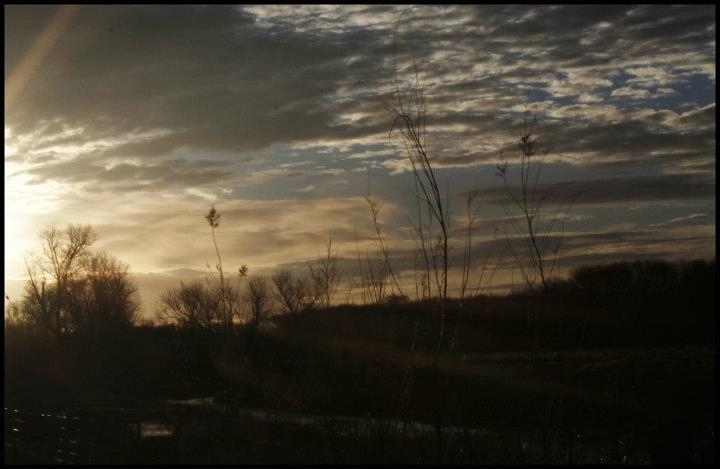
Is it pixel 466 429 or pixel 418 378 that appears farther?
pixel 418 378

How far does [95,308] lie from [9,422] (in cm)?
4065

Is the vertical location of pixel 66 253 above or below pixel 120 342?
above

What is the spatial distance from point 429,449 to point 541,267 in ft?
9.40

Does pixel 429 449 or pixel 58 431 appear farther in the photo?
pixel 58 431

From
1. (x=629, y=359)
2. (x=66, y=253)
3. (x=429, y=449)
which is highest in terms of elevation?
(x=66, y=253)

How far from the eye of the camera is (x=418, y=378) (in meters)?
9.95

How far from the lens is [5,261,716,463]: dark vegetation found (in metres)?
7.81

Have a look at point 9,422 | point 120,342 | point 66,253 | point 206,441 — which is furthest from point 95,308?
point 206,441

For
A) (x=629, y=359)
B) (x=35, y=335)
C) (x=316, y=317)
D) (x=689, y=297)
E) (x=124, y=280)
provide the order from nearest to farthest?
(x=316, y=317) < (x=629, y=359) < (x=689, y=297) < (x=35, y=335) < (x=124, y=280)

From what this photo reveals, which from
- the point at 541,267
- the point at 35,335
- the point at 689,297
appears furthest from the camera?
the point at 35,335

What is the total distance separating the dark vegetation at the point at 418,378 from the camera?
7812 mm

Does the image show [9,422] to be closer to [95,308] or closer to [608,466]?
[608,466]

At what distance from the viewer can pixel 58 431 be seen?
17078mm

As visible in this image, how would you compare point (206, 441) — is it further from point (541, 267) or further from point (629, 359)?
point (629, 359)
